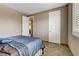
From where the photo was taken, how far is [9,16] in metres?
4.38

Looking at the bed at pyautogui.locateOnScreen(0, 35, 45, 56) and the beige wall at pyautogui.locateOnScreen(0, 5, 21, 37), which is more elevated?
the beige wall at pyautogui.locateOnScreen(0, 5, 21, 37)

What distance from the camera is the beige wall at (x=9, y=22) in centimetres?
392

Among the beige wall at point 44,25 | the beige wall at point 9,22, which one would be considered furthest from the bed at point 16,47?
the beige wall at point 44,25

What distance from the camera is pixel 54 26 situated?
569 cm

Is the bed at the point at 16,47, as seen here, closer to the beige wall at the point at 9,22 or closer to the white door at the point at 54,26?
the beige wall at the point at 9,22

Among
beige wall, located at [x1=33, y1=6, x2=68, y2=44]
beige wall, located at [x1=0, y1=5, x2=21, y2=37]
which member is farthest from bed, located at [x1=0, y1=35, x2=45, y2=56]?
→ beige wall, located at [x1=33, y1=6, x2=68, y2=44]

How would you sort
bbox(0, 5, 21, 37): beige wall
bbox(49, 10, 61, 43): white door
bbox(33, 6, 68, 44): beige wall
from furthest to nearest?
1. bbox(49, 10, 61, 43): white door
2. bbox(33, 6, 68, 44): beige wall
3. bbox(0, 5, 21, 37): beige wall

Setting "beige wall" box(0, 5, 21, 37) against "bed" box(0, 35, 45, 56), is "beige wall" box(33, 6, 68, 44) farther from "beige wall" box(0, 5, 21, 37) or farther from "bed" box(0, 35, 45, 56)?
"bed" box(0, 35, 45, 56)

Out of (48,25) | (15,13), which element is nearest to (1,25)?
(15,13)

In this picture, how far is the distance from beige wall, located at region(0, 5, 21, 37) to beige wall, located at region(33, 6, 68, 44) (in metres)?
1.73

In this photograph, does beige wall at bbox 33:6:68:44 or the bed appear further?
beige wall at bbox 33:6:68:44

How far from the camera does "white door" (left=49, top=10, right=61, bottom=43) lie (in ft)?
18.2

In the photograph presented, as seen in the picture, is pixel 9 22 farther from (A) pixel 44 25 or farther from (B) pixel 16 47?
(B) pixel 16 47

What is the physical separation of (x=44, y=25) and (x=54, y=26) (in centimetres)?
84
